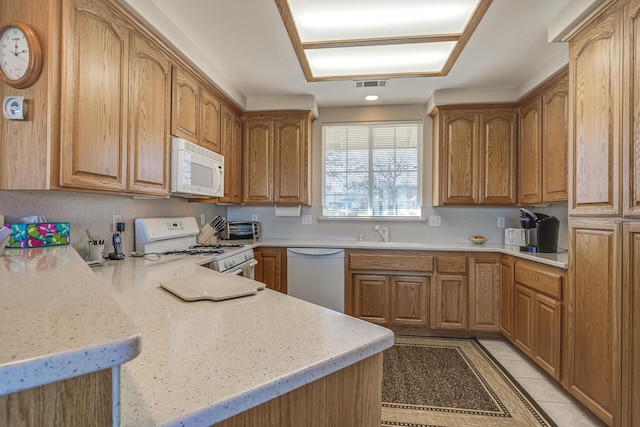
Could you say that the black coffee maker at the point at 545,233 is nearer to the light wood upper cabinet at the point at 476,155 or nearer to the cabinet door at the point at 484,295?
the cabinet door at the point at 484,295

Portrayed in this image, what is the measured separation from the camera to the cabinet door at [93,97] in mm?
1393

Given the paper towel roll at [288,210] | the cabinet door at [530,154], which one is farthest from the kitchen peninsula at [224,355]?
the cabinet door at [530,154]

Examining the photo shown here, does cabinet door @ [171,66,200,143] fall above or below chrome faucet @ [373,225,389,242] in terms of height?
above

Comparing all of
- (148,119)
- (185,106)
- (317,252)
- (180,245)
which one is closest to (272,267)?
(317,252)

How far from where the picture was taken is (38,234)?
59.5 inches

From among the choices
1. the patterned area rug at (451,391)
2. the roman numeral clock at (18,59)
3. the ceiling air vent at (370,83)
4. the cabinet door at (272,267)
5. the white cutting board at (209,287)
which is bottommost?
the patterned area rug at (451,391)

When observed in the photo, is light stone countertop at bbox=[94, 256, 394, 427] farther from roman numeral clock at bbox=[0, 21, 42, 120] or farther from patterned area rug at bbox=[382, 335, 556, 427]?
patterned area rug at bbox=[382, 335, 556, 427]

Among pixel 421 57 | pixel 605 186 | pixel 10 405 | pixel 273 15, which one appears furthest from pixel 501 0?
pixel 10 405

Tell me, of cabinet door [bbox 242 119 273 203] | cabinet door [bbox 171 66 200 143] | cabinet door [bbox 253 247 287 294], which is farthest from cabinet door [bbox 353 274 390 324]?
cabinet door [bbox 171 66 200 143]

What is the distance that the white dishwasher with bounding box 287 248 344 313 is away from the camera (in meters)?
3.16

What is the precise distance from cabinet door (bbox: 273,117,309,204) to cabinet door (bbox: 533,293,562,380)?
90.9 inches

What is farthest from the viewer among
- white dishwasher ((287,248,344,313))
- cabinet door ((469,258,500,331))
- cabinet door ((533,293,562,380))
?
white dishwasher ((287,248,344,313))

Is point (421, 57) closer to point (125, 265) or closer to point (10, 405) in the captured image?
point (125, 265)

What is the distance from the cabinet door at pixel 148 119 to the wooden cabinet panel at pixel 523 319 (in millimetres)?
2871
